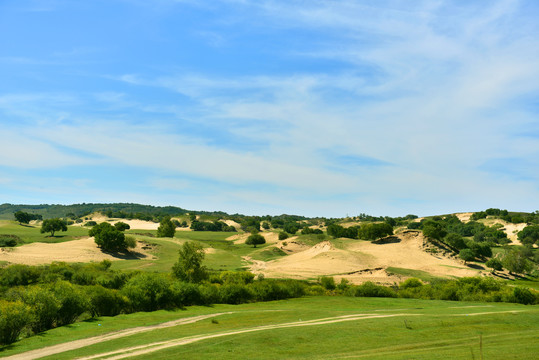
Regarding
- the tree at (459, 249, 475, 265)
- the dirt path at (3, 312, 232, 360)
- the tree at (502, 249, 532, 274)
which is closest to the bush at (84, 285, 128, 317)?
the dirt path at (3, 312, 232, 360)

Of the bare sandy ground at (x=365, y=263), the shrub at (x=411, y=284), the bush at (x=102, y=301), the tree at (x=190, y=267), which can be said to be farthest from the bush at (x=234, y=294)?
the shrub at (x=411, y=284)

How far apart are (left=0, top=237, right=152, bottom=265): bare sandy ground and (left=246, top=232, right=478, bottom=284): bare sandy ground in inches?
1865

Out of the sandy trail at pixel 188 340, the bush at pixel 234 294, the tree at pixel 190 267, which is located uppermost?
the tree at pixel 190 267

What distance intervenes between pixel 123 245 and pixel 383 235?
89.6m

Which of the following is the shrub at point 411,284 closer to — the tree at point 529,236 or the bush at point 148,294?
the bush at point 148,294

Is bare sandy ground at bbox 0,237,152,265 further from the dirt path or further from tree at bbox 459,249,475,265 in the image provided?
tree at bbox 459,249,475,265

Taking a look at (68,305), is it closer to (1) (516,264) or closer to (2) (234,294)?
(2) (234,294)

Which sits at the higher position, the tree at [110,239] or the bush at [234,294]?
the tree at [110,239]

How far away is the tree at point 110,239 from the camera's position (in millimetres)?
120688

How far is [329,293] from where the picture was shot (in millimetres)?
71562

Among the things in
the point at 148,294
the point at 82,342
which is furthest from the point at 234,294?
the point at 82,342

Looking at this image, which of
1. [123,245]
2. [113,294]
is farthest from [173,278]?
[123,245]

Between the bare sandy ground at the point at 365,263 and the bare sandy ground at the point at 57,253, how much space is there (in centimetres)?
4737

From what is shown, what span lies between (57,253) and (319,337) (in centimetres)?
10446
